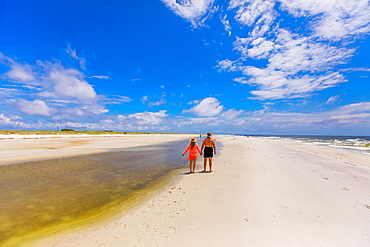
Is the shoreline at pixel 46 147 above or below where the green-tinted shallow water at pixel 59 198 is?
above

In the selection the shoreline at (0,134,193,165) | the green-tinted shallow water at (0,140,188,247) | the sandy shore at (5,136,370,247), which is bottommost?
the green-tinted shallow water at (0,140,188,247)

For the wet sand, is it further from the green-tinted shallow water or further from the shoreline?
the shoreline

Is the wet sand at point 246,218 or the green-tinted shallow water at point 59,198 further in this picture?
the green-tinted shallow water at point 59,198

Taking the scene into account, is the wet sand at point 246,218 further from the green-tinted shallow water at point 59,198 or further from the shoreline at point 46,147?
the shoreline at point 46,147

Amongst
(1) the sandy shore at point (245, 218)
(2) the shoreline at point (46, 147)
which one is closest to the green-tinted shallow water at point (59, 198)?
(1) the sandy shore at point (245, 218)

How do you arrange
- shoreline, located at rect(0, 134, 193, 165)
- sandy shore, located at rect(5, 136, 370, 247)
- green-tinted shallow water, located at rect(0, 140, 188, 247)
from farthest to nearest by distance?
shoreline, located at rect(0, 134, 193, 165) → green-tinted shallow water, located at rect(0, 140, 188, 247) → sandy shore, located at rect(5, 136, 370, 247)

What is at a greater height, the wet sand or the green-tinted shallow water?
the wet sand

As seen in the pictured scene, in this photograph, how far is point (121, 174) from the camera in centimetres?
1059

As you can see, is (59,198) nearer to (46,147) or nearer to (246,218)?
(246,218)

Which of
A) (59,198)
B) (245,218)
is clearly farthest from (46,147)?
(245,218)

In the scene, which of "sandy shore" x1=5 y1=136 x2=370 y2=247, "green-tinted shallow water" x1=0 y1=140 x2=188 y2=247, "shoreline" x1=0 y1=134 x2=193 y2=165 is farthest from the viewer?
"shoreline" x1=0 y1=134 x2=193 y2=165

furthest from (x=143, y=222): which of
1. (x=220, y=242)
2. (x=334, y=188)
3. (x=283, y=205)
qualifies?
(x=334, y=188)

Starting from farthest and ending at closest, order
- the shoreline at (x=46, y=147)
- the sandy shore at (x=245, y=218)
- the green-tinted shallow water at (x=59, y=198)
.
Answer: the shoreline at (x=46, y=147) < the green-tinted shallow water at (x=59, y=198) < the sandy shore at (x=245, y=218)

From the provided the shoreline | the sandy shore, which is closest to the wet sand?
the sandy shore
